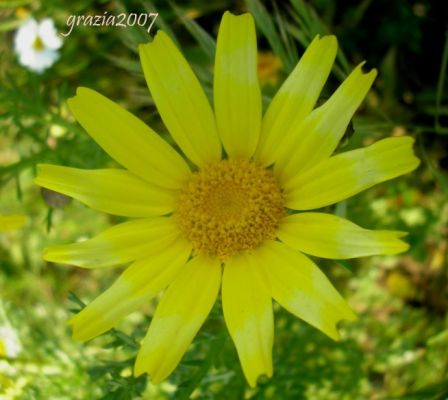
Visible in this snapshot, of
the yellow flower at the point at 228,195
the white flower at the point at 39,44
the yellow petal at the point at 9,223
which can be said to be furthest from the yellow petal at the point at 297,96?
the white flower at the point at 39,44

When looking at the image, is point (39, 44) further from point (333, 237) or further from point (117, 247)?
point (333, 237)

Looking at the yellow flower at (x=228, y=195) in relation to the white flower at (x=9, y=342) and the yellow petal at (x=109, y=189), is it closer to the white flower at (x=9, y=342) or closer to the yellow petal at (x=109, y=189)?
the yellow petal at (x=109, y=189)

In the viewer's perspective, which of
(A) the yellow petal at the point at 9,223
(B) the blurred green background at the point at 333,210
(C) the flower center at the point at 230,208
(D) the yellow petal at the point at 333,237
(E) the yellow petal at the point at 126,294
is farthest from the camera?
(B) the blurred green background at the point at 333,210

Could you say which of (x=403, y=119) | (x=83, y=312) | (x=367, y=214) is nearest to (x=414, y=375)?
(x=367, y=214)

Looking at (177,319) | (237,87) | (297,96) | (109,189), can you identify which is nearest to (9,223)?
(109,189)

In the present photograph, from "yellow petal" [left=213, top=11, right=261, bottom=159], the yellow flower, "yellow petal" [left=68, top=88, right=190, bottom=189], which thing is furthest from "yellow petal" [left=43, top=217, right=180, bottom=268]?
"yellow petal" [left=213, top=11, right=261, bottom=159]

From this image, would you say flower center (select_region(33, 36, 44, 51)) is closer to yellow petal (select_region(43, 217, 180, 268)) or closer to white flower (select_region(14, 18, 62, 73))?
white flower (select_region(14, 18, 62, 73))
